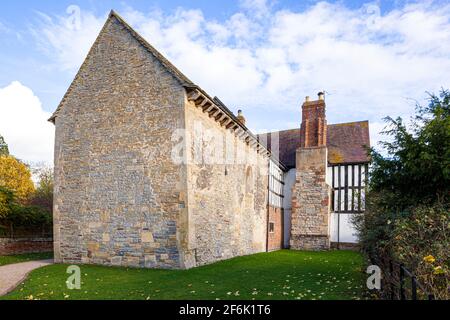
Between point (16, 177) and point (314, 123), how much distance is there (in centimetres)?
2250

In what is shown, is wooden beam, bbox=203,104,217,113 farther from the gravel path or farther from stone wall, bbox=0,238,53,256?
stone wall, bbox=0,238,53,256

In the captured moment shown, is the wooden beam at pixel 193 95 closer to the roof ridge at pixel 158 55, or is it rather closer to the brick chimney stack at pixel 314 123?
the roof ridge at pixel 158 55

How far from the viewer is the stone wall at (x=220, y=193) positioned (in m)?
11.0

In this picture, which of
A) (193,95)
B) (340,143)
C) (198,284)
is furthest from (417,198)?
(340,143)

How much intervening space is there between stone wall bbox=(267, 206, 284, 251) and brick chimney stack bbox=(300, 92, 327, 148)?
4532mm

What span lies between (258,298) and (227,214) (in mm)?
7378

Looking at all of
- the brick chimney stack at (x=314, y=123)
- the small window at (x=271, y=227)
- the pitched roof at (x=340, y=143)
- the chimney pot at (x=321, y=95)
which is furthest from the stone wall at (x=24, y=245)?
the chimney pot at (x=321, y=95)

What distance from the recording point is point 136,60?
11531mm

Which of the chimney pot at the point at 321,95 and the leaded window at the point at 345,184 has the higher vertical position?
the chimney pot at the point at 321,95

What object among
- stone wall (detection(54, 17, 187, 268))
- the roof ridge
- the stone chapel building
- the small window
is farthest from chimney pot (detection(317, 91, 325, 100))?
stone wall (detection(54, 17, 187, 268))

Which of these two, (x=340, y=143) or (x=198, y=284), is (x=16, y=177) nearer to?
(x=198, y=284)

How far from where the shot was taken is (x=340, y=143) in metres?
22.8

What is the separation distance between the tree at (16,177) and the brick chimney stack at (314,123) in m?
21.1

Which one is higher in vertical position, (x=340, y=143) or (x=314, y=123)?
(x=314, y=123)
